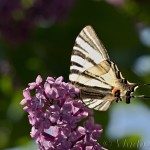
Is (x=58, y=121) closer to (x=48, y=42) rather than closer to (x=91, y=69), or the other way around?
(x=91, y=69)

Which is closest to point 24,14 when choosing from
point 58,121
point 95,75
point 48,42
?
point 48,42

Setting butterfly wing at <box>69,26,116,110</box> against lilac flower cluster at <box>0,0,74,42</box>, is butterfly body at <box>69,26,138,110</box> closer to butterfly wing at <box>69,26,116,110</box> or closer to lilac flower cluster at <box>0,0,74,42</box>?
butterfly wing at <box>69,26,116,110</box>

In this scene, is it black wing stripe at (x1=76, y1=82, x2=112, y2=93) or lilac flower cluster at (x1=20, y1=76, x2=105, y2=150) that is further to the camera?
black wing stripe at (x1=76, y1=82, x2=112, y2=93)

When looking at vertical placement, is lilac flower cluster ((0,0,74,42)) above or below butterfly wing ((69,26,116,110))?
above

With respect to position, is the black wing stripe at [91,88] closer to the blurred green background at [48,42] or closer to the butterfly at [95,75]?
the butterfly at [95,75]

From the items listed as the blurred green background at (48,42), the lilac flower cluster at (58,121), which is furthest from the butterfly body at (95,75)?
the blurred green background at (48,42)

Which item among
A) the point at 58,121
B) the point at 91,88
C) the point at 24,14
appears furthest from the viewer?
the point at 24,14

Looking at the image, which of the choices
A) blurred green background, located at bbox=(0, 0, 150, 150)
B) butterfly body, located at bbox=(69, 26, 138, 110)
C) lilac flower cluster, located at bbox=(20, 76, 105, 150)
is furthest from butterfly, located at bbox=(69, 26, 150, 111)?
blurred green background, located at bbox=(0, 0, 150, 150)
